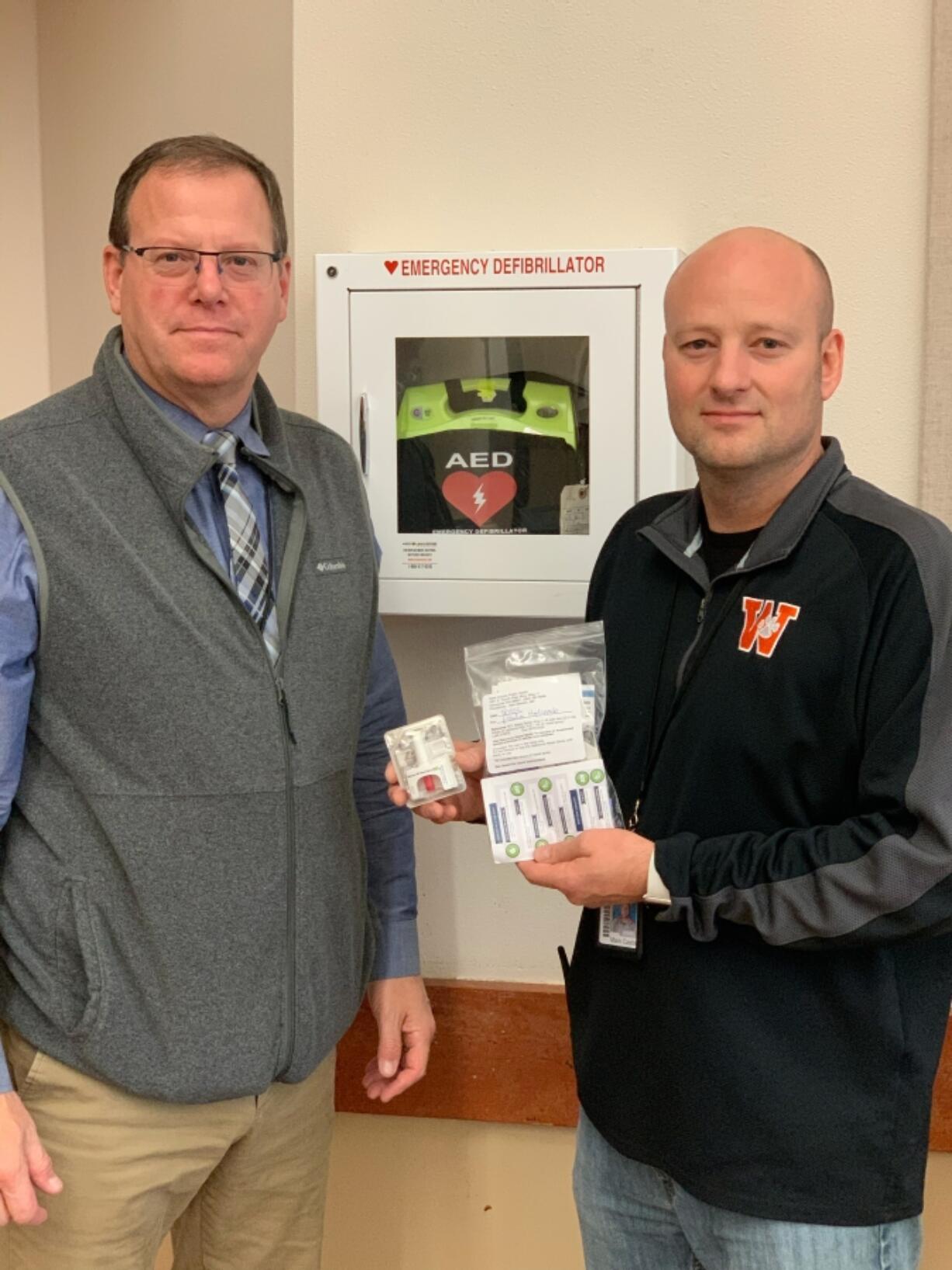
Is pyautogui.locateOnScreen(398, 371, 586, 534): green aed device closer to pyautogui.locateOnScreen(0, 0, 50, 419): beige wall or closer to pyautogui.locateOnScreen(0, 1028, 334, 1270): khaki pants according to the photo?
pyautogui.locateOnScreen(0, 1028, 334, 1270): khaki pants

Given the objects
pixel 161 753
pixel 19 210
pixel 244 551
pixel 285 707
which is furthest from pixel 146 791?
pixel 19 210

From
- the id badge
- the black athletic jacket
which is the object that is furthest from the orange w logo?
the id badge

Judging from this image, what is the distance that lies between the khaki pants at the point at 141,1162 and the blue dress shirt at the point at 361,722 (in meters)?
0.11

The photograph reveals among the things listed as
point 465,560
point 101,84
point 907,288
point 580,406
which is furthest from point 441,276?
point 101,84

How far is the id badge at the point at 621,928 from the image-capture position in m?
1.48

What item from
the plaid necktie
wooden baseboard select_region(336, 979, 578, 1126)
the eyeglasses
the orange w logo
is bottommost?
wooden baseboard select_region(336, 979, 578, 1126)

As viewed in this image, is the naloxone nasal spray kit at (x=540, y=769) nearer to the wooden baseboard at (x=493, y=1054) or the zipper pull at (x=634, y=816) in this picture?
the zipper pull at (x=634, y=816)

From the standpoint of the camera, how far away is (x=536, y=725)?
4.75 feet

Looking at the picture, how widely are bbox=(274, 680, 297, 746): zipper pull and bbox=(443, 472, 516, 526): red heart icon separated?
0.49m

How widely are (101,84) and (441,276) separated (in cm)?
108

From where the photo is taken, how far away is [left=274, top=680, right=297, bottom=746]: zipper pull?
1.52 m

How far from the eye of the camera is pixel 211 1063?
58.2 inches

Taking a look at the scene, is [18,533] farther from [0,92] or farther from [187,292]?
[0,92]

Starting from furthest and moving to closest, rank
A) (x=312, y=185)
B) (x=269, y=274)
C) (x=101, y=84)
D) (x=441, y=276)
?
(x=101, y=84) < (x=312, y=185) < (x=441, y=276) < (x=269, y=274)
